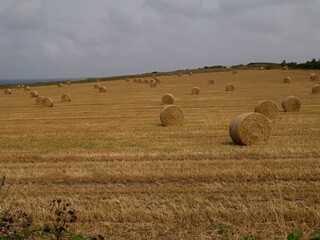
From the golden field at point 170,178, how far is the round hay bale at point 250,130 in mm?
349

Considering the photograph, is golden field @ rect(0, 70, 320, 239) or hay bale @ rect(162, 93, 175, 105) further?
hay bale @ rect(162, 93, 175, 105)

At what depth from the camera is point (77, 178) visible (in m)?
9.72

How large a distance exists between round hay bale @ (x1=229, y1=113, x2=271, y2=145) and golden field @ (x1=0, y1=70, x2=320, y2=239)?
1.15ft

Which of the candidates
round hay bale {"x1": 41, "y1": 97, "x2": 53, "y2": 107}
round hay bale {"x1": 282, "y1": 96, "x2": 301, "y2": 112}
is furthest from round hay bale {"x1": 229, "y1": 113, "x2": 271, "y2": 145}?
round hay bale {"x1": 41, "y1": 97, "x2": 53, "y2": 107}

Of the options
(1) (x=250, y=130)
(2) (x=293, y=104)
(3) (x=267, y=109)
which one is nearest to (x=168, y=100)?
(2) (x=293, y=104)

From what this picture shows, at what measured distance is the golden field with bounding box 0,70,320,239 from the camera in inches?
260

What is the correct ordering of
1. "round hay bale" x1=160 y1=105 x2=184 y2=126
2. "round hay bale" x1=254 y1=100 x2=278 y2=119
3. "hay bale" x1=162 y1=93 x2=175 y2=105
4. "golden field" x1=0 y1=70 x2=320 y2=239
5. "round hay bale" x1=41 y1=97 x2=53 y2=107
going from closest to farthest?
1. "golden field" x1=0 y1=70 x2=320 y2=239
2. "round hay bale" x1=160 y1=105 x2=184 y2=126
3. "round hay bale" x1=254 y1=100 x2=278 y2=119
4. "hay bale" x1=162 y1=93 x2=175 y2=105
5. "round hay bale" x1=41 y1=97 x2=53 y2=107

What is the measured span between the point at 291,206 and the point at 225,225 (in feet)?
4.44

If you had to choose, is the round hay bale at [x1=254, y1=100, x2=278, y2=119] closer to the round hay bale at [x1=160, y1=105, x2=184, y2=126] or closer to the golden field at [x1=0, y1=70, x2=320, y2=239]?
the golden field at [x1=0, y1=70, x2=320, y2=239]

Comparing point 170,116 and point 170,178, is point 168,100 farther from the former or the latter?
point 170,178

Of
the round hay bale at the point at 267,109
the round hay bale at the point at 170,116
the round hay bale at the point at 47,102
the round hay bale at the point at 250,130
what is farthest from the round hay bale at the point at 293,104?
the round hay bale at the point at 47,102

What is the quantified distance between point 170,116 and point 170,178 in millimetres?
9135

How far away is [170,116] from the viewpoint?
18.5m

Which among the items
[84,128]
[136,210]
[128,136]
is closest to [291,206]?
[136,210]
